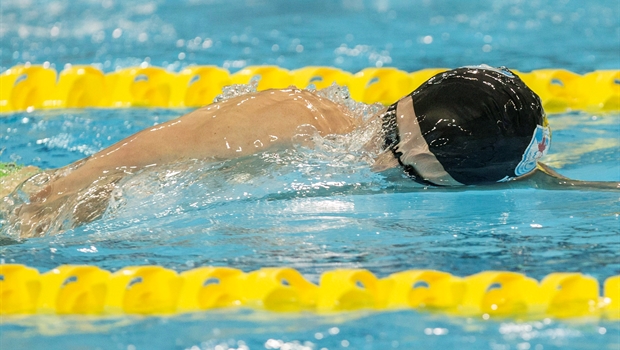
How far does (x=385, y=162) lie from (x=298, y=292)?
863 millimetres

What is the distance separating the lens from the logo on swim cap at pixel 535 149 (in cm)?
274

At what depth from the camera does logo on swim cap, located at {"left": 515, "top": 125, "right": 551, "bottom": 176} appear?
274 centimetres

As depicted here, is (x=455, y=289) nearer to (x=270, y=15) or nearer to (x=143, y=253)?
(x=143, y=253)

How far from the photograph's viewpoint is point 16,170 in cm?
344

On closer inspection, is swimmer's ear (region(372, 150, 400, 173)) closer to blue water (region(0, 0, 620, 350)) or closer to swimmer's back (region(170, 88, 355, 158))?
blue water (region(0, 0, 620, 350))

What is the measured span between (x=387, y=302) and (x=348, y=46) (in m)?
3.98

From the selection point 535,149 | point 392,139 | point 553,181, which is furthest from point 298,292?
point 553,181

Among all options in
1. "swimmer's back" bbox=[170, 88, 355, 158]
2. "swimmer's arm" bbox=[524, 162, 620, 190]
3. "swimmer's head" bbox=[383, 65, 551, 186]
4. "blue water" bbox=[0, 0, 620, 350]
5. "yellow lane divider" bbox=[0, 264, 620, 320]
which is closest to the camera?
"blue water" bbox=[0, 0, 620, 350]

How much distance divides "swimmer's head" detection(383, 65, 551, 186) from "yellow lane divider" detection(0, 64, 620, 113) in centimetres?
177

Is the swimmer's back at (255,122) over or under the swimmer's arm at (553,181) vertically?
over

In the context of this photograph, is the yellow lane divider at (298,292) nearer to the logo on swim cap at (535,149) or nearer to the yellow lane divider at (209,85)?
the logo on swim cap at (535,149)

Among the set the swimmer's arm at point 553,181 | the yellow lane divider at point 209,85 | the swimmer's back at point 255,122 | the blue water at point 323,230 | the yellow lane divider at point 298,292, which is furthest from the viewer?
the yellow lane divider at point 209,85

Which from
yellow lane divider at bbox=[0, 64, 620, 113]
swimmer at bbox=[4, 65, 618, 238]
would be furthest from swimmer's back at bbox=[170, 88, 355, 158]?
yellow lane divider at bbox=[0, 64, 620, 113]

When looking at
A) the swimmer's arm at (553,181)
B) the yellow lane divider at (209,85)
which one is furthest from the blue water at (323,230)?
the yellow lane divider at (209,85)
